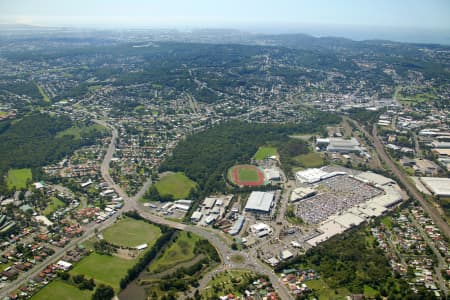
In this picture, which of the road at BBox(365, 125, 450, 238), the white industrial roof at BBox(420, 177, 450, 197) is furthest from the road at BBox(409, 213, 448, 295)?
the white industrial roof at BBox(420, 177, 450, 197)

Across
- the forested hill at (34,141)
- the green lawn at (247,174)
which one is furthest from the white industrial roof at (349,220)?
the forested hill at (34,141)

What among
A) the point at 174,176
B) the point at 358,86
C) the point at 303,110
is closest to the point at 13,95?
the point at 174,176

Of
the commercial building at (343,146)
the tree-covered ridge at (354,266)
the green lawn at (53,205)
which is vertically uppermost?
the commercial building at (343,146)

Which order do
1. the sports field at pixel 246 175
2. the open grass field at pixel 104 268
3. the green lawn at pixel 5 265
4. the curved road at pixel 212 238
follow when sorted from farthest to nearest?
the sports field at pixel 246 175 → the green lawn at pixel 5 265 → the open grass field at pixel 104 268 → the curved road at pixel 212 238

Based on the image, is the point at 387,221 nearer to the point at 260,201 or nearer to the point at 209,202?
the point at 260,201

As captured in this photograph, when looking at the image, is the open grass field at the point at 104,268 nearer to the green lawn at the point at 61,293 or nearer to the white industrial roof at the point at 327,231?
the green lawn at the point at 61,293
